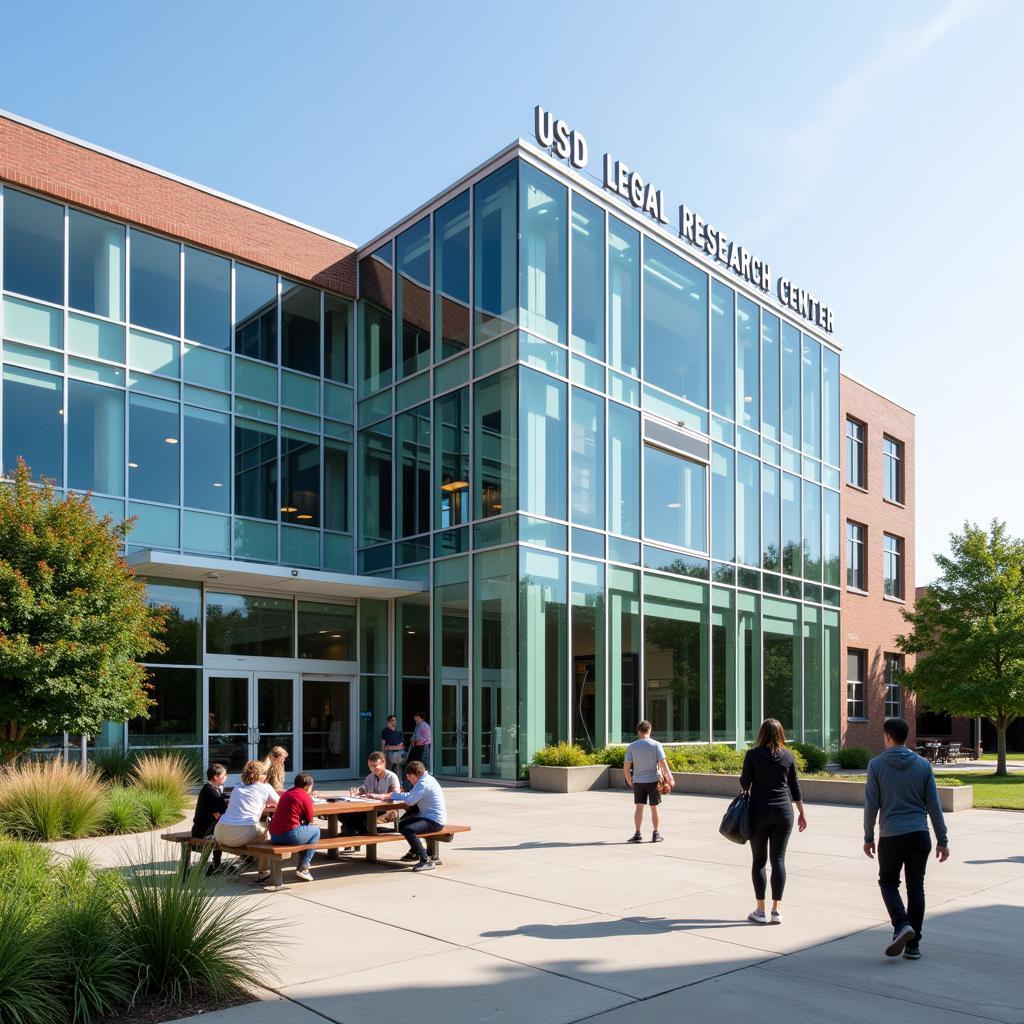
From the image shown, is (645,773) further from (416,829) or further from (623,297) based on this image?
(623,297)

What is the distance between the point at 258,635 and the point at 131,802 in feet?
29.3

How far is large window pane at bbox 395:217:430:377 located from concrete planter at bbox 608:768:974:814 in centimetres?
1077

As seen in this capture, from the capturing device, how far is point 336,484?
26.5m

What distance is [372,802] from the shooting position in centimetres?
1208

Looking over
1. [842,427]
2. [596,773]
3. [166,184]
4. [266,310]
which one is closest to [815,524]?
[842,427]

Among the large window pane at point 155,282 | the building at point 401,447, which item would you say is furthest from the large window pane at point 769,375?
the large window pane at point 155,282

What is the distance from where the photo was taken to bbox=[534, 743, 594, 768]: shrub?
21453mm

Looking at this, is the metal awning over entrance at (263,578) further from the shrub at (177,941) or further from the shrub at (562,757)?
the shrub at (177,941)

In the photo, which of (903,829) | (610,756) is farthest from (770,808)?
(610,756)

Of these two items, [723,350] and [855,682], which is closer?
[723,350]

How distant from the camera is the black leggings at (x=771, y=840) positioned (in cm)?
880

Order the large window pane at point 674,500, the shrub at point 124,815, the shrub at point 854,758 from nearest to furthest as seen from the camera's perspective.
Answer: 1. the shrub at point 124,815
2. the large window pane at point 674,500
3. the shrub at point 854,758

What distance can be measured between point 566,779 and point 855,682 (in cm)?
1893

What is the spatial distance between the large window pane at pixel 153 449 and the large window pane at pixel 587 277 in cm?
906
